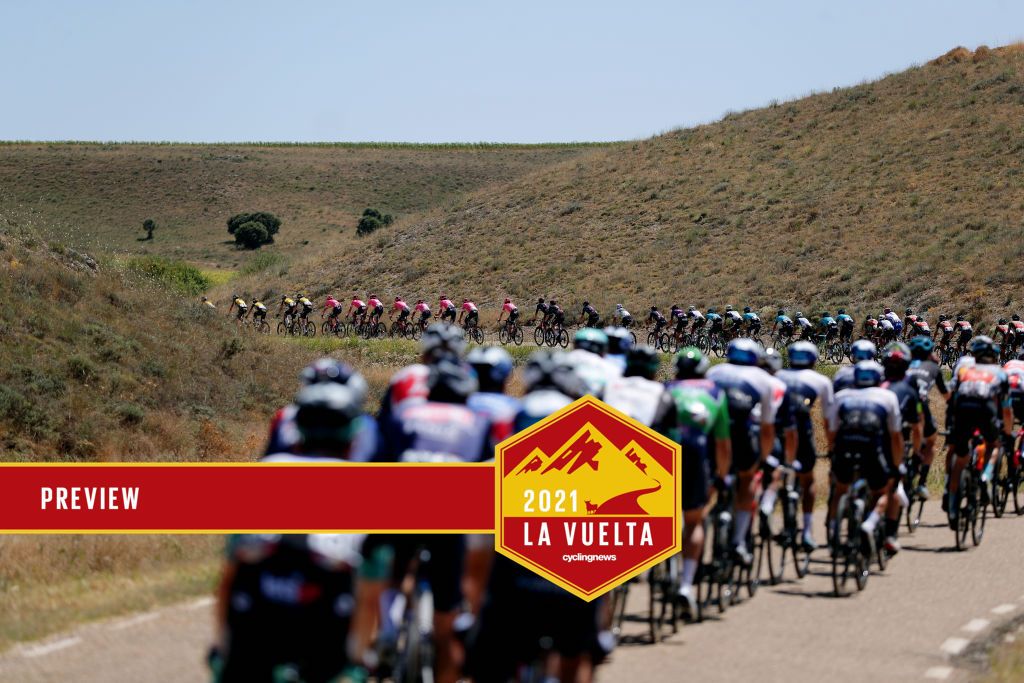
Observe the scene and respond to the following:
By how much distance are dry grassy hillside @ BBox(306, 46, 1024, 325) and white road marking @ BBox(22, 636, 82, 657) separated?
156 ft

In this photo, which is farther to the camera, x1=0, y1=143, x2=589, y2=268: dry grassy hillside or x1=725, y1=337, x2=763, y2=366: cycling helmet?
x1=0, y1=143, x2=589, y2=268: dry grassy hillside

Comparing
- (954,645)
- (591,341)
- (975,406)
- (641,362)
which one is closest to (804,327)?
(975,406)

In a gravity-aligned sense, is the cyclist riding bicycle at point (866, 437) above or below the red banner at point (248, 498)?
above

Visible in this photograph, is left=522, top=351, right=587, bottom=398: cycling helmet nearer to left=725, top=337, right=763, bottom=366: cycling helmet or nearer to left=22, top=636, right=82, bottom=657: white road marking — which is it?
left=22, top=636, right=82, bottom=657: white road marking

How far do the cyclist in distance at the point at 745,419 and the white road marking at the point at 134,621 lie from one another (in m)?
4.50

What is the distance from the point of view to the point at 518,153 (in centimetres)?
15325

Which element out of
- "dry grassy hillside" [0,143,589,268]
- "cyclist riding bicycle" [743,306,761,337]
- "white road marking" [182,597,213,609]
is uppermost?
"dry grassy hillside" [0,143,589,268]

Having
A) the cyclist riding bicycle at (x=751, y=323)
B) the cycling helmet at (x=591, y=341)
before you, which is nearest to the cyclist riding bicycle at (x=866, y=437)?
the cycling helmet at (x=591, y=341)

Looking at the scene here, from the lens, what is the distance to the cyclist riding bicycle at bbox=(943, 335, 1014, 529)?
15070 millimetres

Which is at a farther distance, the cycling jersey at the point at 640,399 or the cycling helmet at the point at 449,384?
the cycling jersey at the point at 640,399

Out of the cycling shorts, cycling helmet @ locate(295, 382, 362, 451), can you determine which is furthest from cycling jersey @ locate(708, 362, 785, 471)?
cycling helmet @ locate(295, 382, 362, 451)

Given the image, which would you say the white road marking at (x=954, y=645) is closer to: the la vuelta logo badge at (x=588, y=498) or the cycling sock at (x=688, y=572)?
the cycling sock at (x=688, y=572)

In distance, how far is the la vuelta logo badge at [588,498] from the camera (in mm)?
7484

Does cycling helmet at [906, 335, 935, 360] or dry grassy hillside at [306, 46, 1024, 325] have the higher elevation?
dry grassy hillside at [306, 46, 1024, 325]
